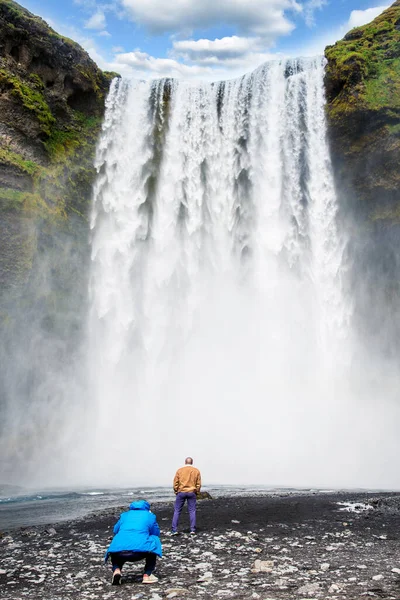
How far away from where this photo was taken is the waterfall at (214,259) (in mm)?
32312

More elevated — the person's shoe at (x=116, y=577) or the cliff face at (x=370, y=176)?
the cliff face at (x=370, y=176)

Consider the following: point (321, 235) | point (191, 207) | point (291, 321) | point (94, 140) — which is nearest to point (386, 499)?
point (291, 321)

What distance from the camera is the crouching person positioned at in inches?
279

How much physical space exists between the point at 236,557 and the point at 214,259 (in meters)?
27.7

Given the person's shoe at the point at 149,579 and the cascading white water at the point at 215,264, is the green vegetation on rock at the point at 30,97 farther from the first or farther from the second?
the person's shoe at the point at 149,579

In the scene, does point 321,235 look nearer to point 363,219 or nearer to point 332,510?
point 363,219

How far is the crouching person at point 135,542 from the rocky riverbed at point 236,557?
284mm

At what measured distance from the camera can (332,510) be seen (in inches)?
555

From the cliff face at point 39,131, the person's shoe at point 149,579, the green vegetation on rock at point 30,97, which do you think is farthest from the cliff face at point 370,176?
the person's shoe at point 149,579

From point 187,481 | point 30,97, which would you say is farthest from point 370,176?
point 187,481

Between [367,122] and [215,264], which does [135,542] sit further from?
[367,122]

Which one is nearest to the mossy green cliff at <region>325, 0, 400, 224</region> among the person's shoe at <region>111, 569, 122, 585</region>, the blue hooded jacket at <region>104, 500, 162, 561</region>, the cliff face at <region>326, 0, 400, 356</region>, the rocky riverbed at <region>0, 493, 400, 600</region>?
the cliff face at <region>326, 0, 400, 356</region>

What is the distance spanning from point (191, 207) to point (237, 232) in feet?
12.6

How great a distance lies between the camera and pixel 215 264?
3562cm
